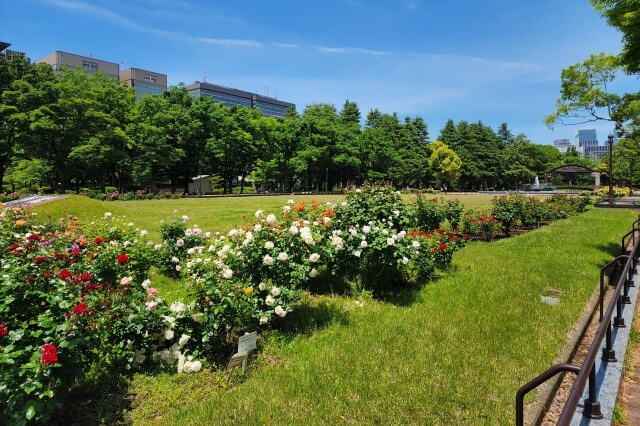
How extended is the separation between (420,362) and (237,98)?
164 m

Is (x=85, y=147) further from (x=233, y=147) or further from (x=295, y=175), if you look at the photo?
(x=295, y=175)

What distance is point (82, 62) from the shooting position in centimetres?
10069

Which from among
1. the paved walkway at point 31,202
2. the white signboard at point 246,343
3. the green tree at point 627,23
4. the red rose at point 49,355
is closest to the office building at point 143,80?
the paved walkway at point 31,202

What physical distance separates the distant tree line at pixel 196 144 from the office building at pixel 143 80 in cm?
8068

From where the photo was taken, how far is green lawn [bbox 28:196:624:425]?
291 cm

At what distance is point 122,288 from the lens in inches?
147

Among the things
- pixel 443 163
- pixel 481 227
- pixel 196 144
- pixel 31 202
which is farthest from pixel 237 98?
pixel 481 227

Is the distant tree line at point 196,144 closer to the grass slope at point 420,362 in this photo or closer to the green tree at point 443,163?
the green tree at point 443,163

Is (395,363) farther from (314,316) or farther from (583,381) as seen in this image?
(583,381)

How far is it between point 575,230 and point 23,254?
14680 mm

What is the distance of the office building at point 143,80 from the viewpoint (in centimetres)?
11419

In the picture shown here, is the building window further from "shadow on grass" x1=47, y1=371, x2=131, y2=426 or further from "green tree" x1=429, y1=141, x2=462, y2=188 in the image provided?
"shadow on grass" x1=47, y1=371, x2=131, y2=426

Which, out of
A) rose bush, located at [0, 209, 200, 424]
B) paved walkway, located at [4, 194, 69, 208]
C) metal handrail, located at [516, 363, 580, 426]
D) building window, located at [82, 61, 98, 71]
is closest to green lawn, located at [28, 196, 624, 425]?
rose bush, located at [0, 209, 200, 424]

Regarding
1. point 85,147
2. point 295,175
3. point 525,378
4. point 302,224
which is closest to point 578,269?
point 525,378
